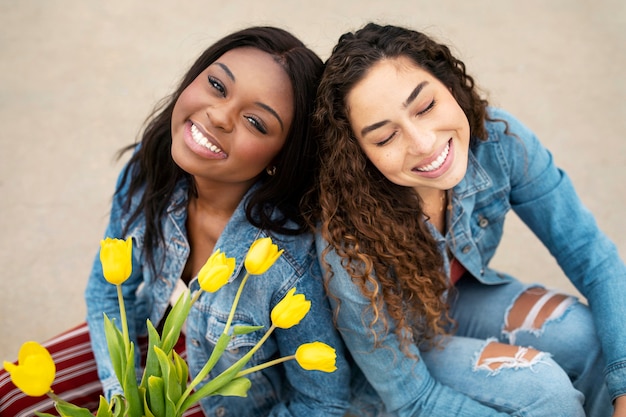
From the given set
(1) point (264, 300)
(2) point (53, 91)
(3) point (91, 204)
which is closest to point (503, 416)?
(1) point (264, 300)

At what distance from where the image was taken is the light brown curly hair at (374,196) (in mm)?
1286

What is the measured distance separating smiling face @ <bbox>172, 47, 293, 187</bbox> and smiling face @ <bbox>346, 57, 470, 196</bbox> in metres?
0.14

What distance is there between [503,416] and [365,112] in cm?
65

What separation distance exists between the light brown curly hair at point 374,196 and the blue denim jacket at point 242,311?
0.29ft

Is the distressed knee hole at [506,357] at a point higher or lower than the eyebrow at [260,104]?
lower

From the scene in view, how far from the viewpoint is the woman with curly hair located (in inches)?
50.4

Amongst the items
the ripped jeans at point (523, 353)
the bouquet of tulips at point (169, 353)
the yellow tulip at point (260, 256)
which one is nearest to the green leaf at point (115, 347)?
the bouquet of tulips at point (169, 353)

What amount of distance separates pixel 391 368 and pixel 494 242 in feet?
1.39

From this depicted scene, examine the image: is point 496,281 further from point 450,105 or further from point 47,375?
point 47,375

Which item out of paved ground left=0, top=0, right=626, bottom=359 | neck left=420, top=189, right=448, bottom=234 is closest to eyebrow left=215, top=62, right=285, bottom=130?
neck left=420, top=189, right=448, bottom=234

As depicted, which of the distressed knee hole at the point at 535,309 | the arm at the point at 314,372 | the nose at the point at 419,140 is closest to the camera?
the nose at the point at 419,140

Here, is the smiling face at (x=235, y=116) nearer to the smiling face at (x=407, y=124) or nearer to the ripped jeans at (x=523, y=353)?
the smiling face at (x=407, y=124)

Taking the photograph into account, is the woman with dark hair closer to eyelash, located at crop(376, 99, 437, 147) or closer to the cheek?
the cheek

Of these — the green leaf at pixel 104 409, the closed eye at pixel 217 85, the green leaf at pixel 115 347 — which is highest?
the closed eye at pixel 217 85
